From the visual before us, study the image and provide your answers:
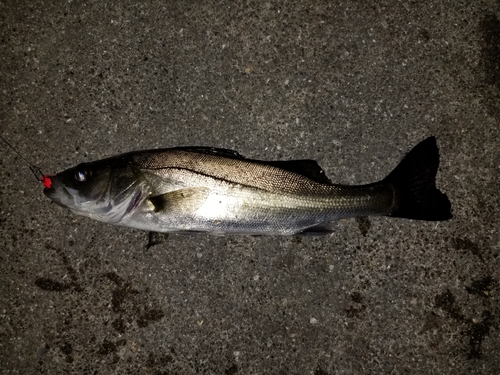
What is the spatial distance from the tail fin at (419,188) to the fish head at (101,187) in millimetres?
1780

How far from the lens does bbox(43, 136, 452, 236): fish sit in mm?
2383

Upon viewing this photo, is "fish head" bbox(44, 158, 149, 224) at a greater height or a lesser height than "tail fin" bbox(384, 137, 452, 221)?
greater

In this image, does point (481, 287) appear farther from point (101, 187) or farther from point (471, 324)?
Result: point (101, 187)

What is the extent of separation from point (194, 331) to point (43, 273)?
131 cm

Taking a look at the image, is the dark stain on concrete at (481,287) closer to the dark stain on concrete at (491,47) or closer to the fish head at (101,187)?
the dark stain on concrete at (491,47)

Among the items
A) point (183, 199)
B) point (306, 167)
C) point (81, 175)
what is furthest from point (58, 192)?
point (306, 167)

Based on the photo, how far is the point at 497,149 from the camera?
2.87 meters

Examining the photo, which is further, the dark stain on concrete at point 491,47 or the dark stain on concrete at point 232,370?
the dark stain on concrete at point 491,47

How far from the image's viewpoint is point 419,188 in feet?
8.41

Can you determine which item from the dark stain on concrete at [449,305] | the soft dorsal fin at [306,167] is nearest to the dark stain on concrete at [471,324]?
the dark stain on concrete at [449,305]

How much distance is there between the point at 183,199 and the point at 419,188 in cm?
168

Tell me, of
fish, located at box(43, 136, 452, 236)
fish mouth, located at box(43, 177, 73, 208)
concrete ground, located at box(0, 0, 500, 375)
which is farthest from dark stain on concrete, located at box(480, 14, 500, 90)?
fish mouth, located at box(43, 177, 73, 208)

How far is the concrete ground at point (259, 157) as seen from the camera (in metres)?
2.79

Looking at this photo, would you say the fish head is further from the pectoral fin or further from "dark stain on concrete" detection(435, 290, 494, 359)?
"dark stain on concrete" detection(435, 290, 494, 359)
